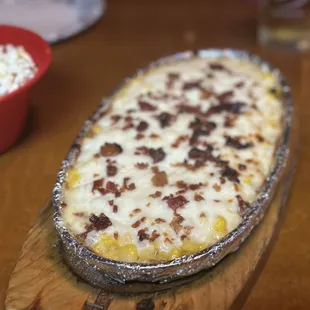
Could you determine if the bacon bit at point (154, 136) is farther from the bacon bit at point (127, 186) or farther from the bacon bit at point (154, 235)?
the bacon bit at point (154, 235)

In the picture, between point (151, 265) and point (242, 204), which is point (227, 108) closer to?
point (242, 204)

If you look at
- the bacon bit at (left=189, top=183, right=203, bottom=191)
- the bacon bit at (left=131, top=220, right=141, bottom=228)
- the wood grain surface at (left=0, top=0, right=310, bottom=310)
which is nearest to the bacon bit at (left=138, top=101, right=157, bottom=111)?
the wood grain surface at (left=0, top=0, right=310, bottom=310)

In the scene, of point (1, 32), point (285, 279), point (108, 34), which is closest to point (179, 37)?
point (108, 34)

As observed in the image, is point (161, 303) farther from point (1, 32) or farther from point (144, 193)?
point (1, 32)

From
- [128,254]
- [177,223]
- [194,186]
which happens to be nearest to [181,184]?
[194,186]

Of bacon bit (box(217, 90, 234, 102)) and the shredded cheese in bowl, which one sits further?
bacon bit (box(217, 90, 234, 102))

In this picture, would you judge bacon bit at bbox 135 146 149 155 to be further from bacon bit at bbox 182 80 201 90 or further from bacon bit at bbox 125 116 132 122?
bacon bit at bbox 182 80 201 90
